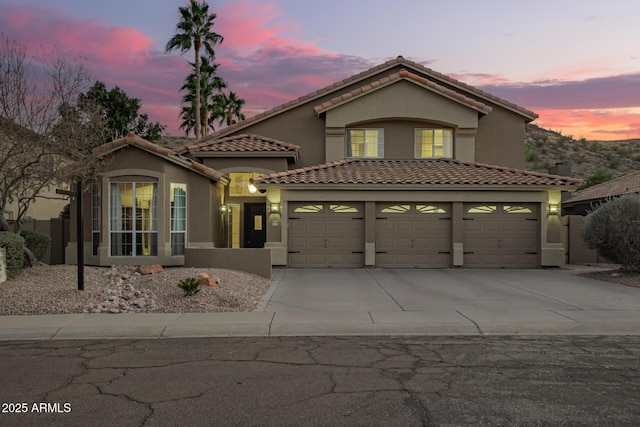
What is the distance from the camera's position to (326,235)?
19.4 meters

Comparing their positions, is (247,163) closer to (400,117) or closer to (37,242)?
(400,117)

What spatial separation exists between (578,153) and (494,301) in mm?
65845

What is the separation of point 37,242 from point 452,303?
48.0 ft

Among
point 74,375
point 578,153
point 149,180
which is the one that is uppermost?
point 578,153

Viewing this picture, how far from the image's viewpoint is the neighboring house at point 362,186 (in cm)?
1808

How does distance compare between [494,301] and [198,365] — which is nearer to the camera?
[198,365]

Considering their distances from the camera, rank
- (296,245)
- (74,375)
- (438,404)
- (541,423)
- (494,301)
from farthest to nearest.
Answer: (296,245) → (494,301) → (74,375) → (438,404) → (541,423)

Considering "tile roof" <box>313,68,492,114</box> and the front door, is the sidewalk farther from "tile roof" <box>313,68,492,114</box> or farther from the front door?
"tile roof" <box>313,68,492,114</box>

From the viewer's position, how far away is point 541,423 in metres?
4.91

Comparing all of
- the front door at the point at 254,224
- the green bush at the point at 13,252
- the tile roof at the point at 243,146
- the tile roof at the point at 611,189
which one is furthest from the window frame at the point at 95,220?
the tile roof at the point at 611,189

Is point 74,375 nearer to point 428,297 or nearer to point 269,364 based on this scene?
point 269,364

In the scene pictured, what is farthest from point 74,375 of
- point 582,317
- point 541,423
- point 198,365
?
point 582,317

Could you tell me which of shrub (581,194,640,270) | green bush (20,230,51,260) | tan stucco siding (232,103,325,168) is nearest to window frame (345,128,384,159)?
tan stucco siding (232,103,325,168)

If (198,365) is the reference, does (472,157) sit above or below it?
above
